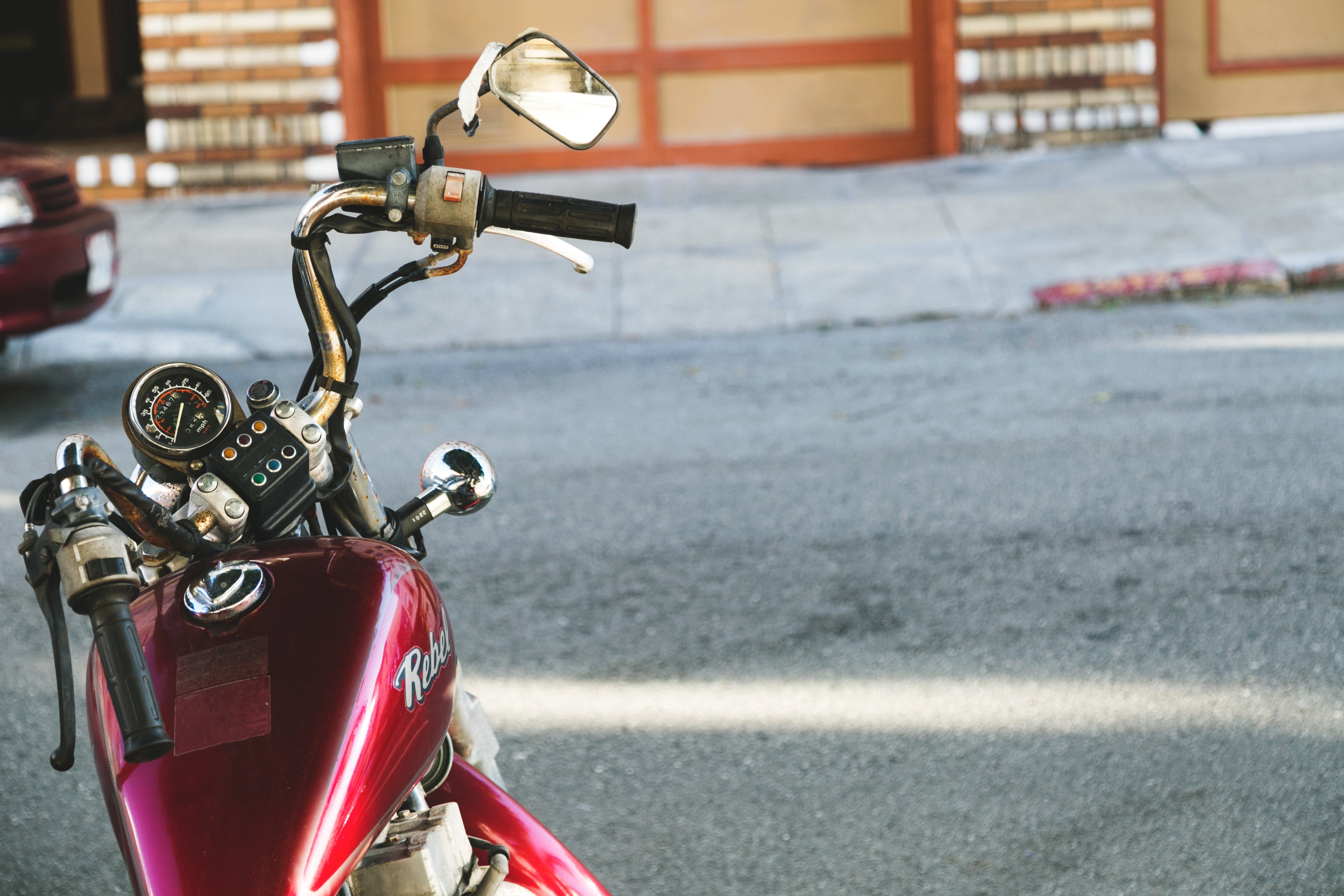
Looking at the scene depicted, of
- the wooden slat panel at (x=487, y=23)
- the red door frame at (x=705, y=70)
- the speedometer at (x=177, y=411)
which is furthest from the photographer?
the wooden slat panel at (x=487, y=23)

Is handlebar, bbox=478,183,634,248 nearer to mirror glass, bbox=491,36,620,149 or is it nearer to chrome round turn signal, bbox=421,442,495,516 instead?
mirror glass, bbox=491,36,620,149

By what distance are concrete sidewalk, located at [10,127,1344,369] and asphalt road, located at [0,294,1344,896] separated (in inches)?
55.8

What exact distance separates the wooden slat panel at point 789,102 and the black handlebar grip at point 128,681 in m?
10.8

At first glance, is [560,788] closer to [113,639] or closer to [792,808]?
[792,808]

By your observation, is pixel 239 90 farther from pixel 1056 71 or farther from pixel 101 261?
pixel 1056 71

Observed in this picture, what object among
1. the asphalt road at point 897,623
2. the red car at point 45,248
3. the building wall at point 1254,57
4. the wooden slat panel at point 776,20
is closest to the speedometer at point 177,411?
the asphalt road at point 897,623

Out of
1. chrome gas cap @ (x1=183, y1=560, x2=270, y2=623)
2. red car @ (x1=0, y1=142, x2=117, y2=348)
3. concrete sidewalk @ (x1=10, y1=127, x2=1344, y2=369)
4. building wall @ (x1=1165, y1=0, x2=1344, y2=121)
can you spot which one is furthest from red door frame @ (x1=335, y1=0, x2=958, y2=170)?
chrome gas cap @ (x1=183, y1=560, x2=270, y2=623)

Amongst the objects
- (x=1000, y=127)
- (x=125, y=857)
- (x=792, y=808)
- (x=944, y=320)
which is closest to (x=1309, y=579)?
(x=792, y=808)

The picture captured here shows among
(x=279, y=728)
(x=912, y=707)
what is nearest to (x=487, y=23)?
(x=912, y=707)

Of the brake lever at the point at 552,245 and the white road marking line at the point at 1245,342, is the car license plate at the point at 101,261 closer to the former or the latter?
the white road marking line at the point at 1245,342

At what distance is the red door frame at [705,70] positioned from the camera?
37.4 feet

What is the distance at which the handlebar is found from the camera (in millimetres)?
1799

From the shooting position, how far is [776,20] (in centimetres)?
1150

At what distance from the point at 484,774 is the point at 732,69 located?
33.3 feet
